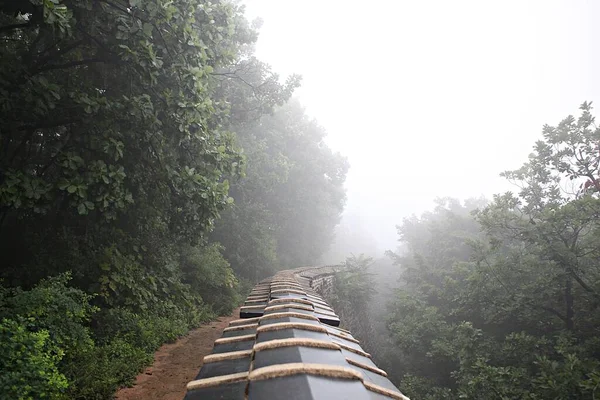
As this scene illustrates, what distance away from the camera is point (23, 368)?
119 inches

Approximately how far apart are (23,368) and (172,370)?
7.83ft

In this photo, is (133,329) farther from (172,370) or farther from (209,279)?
(209,279)

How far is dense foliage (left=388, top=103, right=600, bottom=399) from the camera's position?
790 cm

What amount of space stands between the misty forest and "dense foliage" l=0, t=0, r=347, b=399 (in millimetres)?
30

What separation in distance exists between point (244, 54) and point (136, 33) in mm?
13348

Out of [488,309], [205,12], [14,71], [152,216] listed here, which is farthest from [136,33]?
[488,309]

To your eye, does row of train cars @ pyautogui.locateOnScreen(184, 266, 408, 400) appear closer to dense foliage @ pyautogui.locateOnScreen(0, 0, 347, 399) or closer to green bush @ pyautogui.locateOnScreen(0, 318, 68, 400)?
green bush @ pyautogui.locateOnScreen(0, 318, 68, 400)

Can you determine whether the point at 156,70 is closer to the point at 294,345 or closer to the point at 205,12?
the point at 205,12

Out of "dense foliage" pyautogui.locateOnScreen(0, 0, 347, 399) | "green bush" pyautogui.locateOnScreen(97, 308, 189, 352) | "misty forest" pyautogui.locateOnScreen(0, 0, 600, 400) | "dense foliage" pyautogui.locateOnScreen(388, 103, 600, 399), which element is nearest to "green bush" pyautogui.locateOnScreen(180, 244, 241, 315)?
"misty forest" pyautogui.locateOnScreen(0, 0, 600, 400)

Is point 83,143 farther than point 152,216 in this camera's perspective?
No

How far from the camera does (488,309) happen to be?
36.7 feet

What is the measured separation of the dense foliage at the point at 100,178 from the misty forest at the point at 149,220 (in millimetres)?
30

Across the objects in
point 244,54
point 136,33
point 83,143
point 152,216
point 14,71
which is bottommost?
point 152,216

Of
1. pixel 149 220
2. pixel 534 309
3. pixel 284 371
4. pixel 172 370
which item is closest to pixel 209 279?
pixel 149 220
